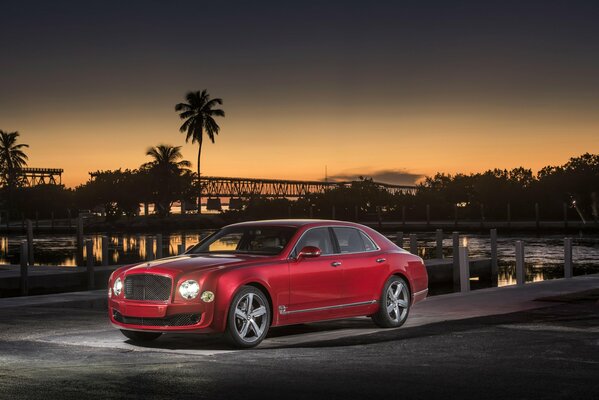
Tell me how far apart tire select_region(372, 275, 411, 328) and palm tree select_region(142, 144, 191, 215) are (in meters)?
105

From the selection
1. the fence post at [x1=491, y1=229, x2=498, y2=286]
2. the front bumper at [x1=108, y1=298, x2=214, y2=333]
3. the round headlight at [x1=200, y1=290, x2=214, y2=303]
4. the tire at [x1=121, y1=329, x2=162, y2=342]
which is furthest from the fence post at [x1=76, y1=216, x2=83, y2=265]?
the round headlight at [x1=200, y1=290, x2=214, y2=303]

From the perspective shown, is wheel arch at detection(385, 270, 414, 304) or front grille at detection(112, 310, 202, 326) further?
wheel arch at detection(385, 270, 414, 304)

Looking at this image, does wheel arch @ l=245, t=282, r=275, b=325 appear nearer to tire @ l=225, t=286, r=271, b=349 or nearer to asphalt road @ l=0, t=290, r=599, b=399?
tire @ l=225, t=286, r=271, b=349

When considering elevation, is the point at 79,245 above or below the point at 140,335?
above

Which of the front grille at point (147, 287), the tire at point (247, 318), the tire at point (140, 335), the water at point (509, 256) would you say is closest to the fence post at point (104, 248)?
the water at point (509, 256)

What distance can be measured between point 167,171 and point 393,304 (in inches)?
4238

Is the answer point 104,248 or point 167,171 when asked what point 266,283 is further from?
point 167,171

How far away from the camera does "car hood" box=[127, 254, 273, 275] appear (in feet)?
36.6

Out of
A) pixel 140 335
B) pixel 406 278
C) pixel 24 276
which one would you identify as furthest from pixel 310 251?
pixel 24 276

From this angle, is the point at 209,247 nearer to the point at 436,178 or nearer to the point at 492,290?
the point at 492,290

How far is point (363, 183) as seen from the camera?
472ft

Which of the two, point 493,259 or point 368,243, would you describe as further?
point 493,259

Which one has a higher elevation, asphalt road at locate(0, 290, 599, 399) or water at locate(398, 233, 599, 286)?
water at locate(398, 233, 599, 286)

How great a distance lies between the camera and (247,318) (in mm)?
11258
